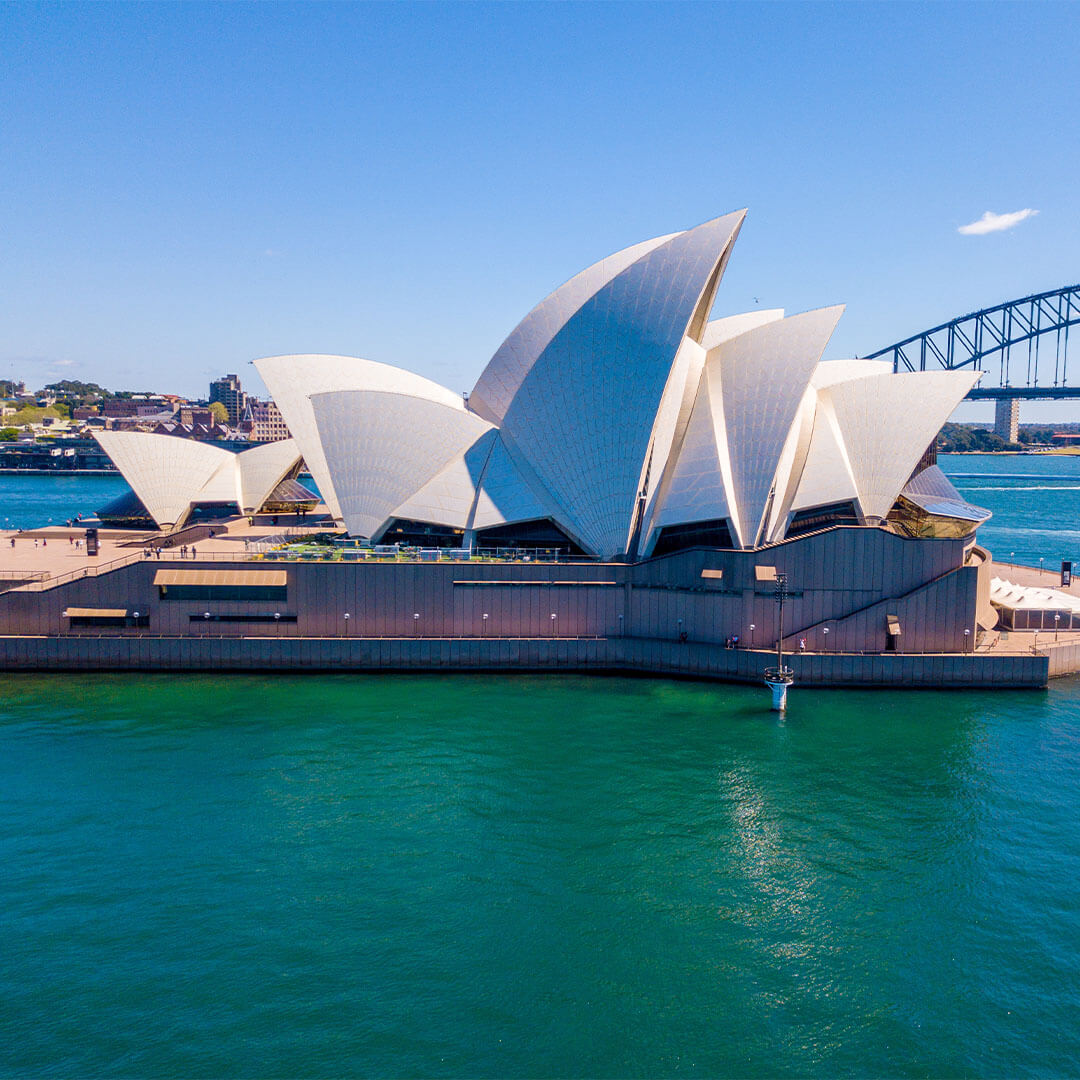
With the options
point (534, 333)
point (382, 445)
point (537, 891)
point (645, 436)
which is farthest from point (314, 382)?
point (537, 891)

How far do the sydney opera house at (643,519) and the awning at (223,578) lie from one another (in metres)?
0.12

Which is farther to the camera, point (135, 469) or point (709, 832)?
point (135, 469)

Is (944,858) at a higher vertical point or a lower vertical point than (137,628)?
lower

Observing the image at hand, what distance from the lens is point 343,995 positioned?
558 inches

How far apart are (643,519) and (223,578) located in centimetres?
1791

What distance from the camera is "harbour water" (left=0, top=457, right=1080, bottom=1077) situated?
13328 mm

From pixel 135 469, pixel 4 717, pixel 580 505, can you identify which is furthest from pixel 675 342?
pixel 135 469

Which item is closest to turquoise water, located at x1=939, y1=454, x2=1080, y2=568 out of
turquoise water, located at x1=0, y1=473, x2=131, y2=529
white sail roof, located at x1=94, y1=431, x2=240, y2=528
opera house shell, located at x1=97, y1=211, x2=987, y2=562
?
opera house shell, located at x1=97, y1=211, x2=987, y2=562

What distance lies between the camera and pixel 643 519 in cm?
3566

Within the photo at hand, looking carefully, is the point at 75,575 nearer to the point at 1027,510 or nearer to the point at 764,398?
the point at 764,398

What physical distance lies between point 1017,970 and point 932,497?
3039 cm

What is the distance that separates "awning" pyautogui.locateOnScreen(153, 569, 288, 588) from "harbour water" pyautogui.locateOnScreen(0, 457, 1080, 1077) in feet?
21.5

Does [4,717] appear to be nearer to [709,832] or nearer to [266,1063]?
[266,1063]

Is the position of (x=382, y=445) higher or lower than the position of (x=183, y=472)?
higher
